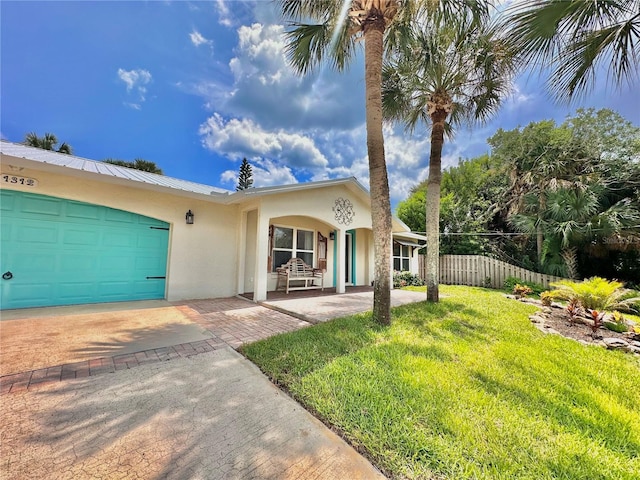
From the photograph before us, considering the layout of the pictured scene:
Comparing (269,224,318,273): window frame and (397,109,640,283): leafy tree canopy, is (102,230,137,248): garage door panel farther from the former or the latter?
(397,109,640,283): leafy tree canopy

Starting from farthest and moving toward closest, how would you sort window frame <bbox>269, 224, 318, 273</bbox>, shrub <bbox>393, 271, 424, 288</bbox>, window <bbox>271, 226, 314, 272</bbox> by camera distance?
shrub <bbox>393, 271, 424, 288</bbox> → window <bbox>271, 226, 314, 272</bbox> → window frame <bbox>269, 224, 318, 273</bbox>

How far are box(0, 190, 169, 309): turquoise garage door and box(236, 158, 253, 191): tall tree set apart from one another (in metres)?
28.9

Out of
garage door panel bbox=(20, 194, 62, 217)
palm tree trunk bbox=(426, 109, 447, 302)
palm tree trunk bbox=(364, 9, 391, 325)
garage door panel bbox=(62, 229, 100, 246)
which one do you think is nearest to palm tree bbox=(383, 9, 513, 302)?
palm tree trunk bbox=(426, 109, 447, 302)

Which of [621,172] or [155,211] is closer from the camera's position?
[155,211]

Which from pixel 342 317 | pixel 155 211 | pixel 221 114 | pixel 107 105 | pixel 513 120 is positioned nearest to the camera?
pixel 342 317

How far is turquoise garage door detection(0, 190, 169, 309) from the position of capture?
5.37 meters

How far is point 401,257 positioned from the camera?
14.4 metres

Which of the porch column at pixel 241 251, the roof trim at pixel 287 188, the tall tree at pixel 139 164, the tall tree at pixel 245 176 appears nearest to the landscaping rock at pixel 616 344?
the roof trim at pixel 287 188

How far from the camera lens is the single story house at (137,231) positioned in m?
5.42

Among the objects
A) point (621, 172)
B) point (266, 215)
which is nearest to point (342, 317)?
point (266, 215)

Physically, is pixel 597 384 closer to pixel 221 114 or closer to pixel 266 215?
pixel 266 215

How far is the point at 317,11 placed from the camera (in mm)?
5598

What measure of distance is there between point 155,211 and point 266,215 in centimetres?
305

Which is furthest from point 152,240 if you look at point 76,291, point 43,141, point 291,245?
point 43,141
